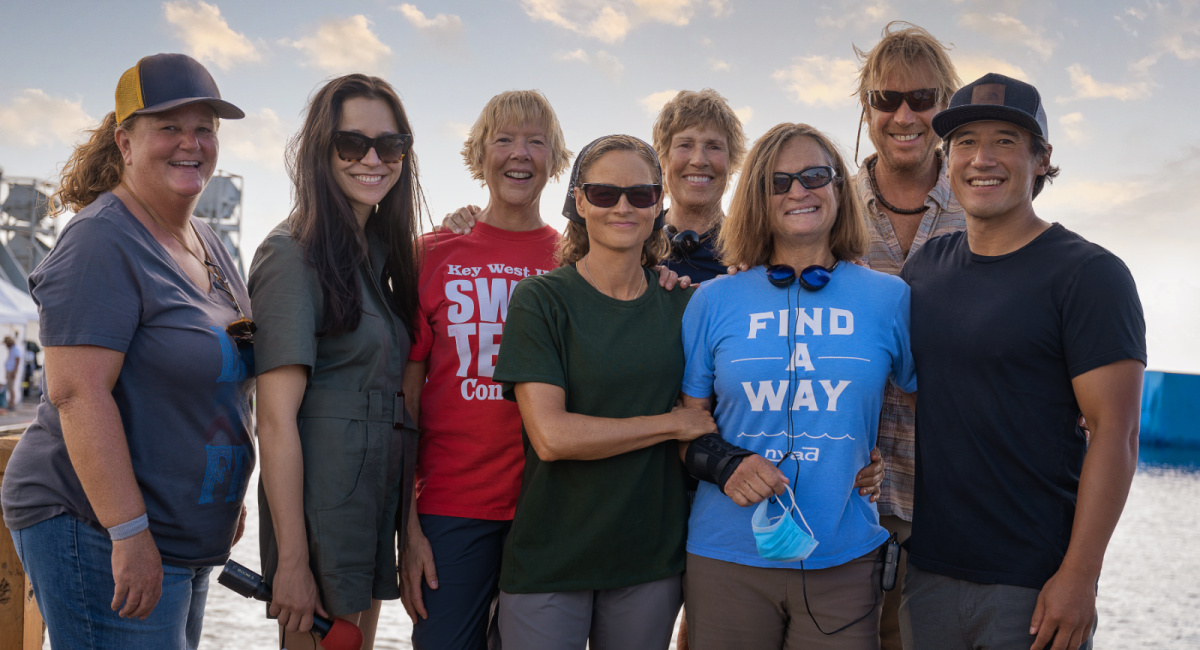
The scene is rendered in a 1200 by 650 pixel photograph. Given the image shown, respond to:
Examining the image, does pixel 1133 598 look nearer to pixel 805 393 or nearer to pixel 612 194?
pixel 805 393

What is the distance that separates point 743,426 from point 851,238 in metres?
0.81

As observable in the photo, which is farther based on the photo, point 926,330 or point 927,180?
point 927,180

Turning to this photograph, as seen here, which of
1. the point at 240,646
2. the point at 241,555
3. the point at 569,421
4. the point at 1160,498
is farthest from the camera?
the point at 1160,498

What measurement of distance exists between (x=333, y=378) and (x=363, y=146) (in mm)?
909

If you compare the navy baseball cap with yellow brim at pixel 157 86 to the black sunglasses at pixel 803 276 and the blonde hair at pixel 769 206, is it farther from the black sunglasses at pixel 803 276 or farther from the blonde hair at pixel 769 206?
the black sunglasses at pixel 803 276

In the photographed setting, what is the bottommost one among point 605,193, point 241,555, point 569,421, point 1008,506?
A: point 241,555

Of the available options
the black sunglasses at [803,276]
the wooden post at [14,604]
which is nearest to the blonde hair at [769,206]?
the black sunglasses at [803,276]

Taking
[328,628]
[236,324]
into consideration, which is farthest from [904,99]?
[328,628]

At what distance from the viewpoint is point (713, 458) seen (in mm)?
2344

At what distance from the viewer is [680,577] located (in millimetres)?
2561

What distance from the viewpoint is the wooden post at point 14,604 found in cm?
296

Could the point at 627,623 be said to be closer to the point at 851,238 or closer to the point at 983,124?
the point at 851,238

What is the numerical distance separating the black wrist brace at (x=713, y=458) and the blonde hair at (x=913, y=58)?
87.4 inches

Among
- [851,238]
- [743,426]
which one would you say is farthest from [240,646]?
[851,238]
